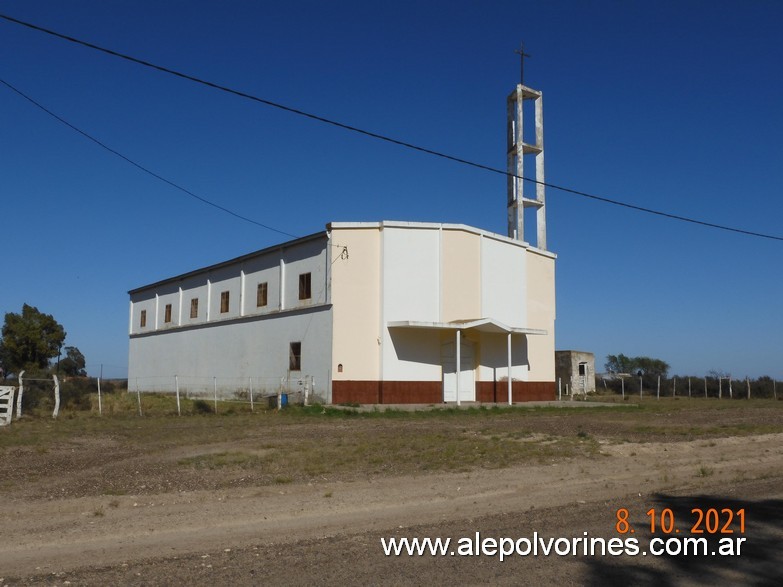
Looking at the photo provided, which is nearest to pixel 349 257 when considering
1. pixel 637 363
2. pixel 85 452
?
pixel 85 452

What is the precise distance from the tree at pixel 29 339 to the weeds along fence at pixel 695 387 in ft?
142

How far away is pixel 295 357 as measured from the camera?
32.3m

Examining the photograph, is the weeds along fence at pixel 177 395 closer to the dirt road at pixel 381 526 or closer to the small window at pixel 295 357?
the small window at pixel 295 357

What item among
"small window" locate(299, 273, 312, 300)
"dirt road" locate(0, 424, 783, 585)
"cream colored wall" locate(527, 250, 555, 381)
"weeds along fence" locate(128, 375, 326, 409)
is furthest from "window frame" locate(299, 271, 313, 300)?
"dirt road" locate(0, 424, 783, 585)

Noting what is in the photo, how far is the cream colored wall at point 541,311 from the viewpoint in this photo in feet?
115

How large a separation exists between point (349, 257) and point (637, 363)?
238 ft

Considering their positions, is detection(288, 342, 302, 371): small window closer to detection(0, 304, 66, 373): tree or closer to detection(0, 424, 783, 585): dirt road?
detection(0, 424, 783, 585): dirt road

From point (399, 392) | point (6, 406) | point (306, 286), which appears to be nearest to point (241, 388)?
point (306, 286)

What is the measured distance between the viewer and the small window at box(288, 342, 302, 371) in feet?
105

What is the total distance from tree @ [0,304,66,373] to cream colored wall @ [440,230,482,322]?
132ft

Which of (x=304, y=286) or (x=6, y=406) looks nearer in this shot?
(x=6, y=406)

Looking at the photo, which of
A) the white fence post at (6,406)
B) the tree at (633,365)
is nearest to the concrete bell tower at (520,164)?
the white fence post at (6,406)

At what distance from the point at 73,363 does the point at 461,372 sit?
218ft

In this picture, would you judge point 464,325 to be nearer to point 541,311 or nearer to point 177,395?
point 541,311
